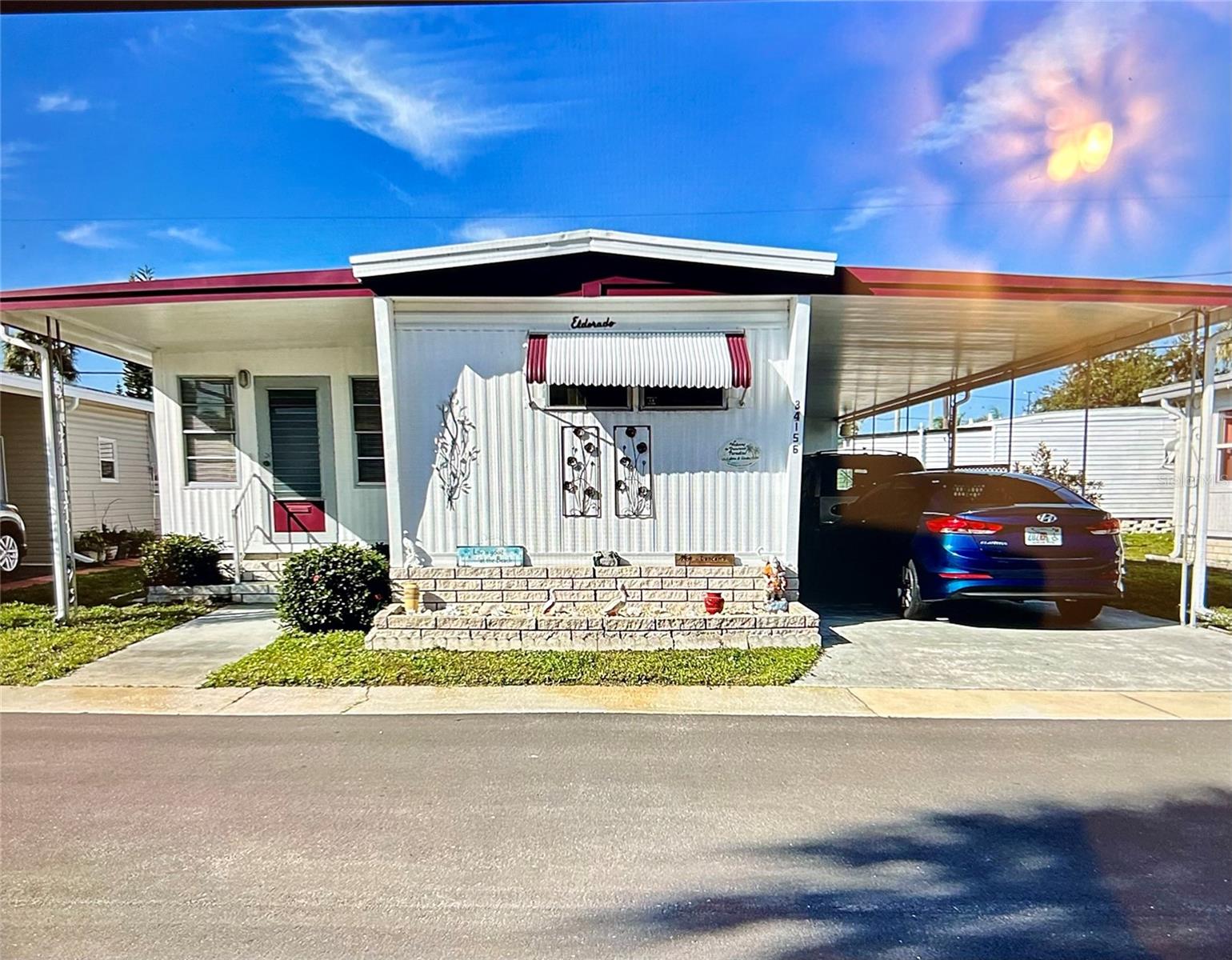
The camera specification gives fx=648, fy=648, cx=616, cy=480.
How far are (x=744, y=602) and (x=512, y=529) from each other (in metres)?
2.37

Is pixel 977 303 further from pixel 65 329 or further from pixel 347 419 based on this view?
pixel 65 329

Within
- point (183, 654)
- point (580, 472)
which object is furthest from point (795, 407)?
point (183, 654)

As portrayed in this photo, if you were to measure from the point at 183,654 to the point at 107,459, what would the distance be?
1003cm

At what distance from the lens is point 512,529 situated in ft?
21.1

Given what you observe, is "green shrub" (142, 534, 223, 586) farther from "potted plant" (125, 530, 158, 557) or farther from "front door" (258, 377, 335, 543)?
"potted plant" (125, 530, 158, 557)

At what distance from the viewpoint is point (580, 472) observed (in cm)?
641

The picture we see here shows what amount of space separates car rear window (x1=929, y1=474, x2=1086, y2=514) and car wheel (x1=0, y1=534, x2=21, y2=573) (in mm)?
12825

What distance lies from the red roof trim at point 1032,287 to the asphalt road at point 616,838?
3.75m

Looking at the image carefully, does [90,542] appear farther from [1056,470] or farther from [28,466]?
[1056,470]

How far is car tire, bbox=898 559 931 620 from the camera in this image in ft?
22.0

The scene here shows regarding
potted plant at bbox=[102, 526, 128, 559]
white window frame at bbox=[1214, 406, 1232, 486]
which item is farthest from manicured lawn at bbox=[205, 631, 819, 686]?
white window frame at bbox=[1214, 406, 1232, 486]

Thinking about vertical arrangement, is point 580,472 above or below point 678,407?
below

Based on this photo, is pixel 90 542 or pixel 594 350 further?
pixel 90 542

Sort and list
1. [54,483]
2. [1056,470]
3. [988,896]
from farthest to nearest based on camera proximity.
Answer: [1056,470]
[54,483]
[988,896]
